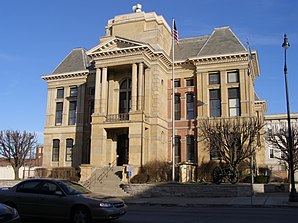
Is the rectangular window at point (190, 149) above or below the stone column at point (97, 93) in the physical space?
below

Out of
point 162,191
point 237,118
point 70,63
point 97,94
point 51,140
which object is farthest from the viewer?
point 70,63

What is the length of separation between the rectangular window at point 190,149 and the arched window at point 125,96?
801 centimetres

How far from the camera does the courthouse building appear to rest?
127 feet

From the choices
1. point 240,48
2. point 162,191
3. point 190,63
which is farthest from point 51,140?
point 240,48

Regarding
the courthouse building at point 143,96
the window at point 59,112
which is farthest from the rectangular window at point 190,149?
the window at point 59,112

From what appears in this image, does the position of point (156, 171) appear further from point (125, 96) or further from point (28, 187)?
point (28, 187)

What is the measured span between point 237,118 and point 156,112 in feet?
28.2

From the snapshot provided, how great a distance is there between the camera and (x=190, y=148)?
4106cm

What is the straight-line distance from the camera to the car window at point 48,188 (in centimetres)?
1248

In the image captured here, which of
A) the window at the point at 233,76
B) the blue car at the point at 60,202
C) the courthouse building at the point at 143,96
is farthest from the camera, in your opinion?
the window at the point at 233,76

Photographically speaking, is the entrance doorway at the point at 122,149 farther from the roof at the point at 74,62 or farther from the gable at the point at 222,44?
the gable at the point at 222,44

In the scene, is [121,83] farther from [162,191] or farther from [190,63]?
[162,191]

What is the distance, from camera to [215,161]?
125 ft

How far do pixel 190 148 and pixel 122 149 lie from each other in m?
7.79
